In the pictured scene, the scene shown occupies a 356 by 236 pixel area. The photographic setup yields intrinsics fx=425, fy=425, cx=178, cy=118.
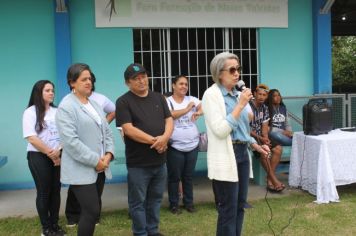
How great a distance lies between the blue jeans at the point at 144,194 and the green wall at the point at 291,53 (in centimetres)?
365

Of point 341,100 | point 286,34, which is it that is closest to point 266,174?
point 341,100

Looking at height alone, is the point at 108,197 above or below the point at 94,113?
below

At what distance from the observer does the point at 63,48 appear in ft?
19.9

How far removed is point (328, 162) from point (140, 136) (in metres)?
2.62

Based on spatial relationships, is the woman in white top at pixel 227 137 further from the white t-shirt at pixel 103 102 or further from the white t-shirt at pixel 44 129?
the white t-shirt at pixel 103 102

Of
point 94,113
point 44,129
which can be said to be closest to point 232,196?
point 94,113

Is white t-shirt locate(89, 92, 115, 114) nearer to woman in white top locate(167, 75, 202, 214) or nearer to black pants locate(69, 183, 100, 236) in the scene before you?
woman in white top locate(167, 75, 202, 214)

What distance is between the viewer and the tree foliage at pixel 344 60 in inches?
841

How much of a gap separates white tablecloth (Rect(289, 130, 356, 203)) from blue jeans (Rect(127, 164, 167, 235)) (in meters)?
2.22

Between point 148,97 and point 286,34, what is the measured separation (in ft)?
13.0

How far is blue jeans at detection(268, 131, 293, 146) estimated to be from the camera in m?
5.95

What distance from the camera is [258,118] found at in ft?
18.8

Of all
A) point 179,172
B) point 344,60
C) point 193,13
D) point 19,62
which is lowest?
point 179,172

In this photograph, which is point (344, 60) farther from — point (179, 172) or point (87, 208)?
point (87, 208)
